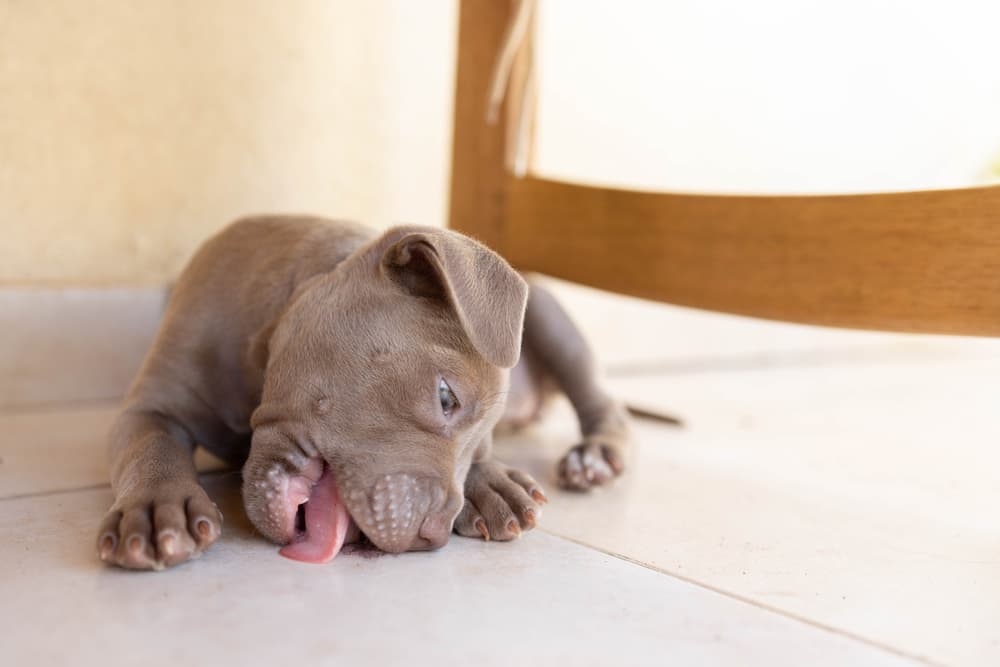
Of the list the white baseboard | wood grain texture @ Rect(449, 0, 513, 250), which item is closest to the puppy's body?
the white baseboard

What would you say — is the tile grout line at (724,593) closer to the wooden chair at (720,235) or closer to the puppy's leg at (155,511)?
the puppy's leg at (155,511)

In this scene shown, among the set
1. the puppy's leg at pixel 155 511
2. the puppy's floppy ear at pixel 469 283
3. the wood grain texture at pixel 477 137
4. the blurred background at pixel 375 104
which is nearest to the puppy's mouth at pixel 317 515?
the puppy's leg at pixel 155 511

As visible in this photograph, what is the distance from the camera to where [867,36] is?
11.1 feet

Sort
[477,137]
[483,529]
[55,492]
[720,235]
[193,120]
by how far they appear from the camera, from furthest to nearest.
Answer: [477,137] < [193,120] < [720,235] < [55,492] < [483,529]

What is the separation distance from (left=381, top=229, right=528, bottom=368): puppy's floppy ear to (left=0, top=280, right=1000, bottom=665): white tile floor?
510 mm

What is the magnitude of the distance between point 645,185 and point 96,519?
3.35m

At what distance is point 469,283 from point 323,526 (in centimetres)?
61

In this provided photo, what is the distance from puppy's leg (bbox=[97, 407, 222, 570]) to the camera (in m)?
1.96

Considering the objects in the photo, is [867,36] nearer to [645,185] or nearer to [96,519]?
[645,185]

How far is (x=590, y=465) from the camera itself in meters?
2.98

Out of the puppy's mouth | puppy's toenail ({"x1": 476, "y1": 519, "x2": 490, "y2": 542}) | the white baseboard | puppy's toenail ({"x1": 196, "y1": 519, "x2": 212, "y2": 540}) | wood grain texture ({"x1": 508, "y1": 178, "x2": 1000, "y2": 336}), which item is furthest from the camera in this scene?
the white baseboard

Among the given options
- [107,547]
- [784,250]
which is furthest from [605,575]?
[784,250]

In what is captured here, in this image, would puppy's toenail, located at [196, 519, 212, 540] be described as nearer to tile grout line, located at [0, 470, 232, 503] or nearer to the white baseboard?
tile grout line, located at [0, 470, 232, 503]

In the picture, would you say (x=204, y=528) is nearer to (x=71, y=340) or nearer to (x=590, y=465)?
(x=590, y=465)
